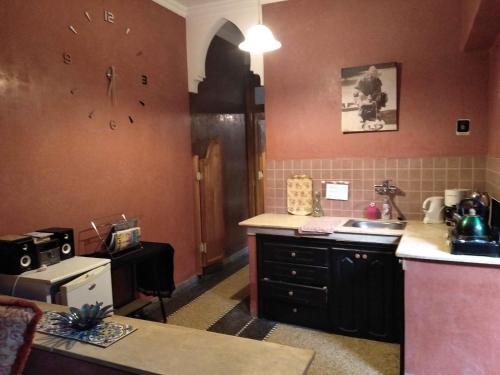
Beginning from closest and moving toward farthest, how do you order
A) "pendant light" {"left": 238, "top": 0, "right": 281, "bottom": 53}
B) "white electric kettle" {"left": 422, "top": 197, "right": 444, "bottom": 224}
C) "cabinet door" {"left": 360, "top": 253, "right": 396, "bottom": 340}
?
"pendant light" {"left": 238, "top": 0, "right": 281, "bottom": 53}
"cabinet door" {"left": 360, "top": 253, "right": 396, "bottom": 340}
"white electric kettle" {"left": 422, "top": 197, "right": 444, "bottom": 224}

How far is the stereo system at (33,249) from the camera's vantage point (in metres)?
2.25

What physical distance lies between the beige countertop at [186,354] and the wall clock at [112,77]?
2136 mm

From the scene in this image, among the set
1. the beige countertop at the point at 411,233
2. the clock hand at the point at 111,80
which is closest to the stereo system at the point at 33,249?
the clock hand at the point at 111,80

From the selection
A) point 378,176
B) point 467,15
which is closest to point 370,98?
point 378,176

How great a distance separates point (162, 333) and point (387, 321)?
1.98 metres

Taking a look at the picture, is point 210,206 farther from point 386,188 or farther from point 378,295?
point 378,295

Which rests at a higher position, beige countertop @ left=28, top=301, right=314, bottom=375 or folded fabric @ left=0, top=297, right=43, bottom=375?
folded fabric @ left=0, top=297, right=43, bottom=375

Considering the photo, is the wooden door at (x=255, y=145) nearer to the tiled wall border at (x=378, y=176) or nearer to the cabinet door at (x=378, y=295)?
the tiled wall border at (x=378, y=176)

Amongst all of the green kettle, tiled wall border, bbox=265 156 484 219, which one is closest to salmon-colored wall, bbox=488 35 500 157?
tiled wall border, bbox=265 156 484 219

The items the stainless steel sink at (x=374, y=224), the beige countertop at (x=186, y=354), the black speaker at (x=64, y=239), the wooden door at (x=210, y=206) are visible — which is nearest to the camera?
the beige countertop at (x=186, y=354)

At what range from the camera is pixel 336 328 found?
3033mm

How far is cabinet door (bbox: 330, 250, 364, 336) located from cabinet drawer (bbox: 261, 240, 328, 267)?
4.1 inches

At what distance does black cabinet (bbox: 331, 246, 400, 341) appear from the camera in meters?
2.81

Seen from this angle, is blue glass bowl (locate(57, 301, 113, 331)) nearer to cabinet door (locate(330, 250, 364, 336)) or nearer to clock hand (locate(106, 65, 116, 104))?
cabinet door (locate(330, 250, 364, 336))
